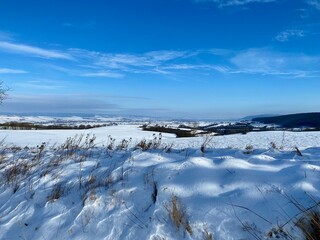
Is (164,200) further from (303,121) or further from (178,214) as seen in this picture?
(303,121)

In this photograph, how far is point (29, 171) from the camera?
503 centimetres

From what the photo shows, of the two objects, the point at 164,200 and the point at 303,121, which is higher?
the point at 164,200

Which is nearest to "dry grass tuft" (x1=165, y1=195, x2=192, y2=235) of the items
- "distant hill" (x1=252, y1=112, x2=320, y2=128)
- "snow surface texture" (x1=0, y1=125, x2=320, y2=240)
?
"snow surface texture" (x1=0, y1=125, x2=320, y2=240)

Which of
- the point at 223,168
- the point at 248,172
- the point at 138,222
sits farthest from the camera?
the point at 223,168

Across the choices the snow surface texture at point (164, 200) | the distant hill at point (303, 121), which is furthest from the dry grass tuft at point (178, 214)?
the distant hill at point (303, 121)

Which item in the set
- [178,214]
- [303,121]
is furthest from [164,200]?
[303,121]

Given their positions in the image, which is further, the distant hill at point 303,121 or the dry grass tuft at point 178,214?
the distant hill at point 303,121

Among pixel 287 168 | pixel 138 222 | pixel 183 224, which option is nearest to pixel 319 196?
pixel 287 168

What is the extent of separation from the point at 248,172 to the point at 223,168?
1.14ft

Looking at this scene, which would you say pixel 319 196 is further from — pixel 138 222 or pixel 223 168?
pixel 138 222

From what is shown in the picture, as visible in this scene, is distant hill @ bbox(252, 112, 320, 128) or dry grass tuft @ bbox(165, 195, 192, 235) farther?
distant hill @ bbox(252, 112, 320, 128)

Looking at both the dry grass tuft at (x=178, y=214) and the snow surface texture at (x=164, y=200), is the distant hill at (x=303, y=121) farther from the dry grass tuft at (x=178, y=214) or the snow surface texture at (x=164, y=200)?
the dry grass tuft at (x=178, y=214)

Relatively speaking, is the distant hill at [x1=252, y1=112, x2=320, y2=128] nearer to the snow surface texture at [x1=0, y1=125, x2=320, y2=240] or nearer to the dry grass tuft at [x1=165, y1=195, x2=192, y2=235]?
the snow surface texture at [x1=0, y1=125, x2=320, y2=240]

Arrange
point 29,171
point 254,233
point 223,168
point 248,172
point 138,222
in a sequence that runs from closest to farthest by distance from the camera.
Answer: point 254,233
point 138,222
point 248,172
point 223,168
point 29,171
